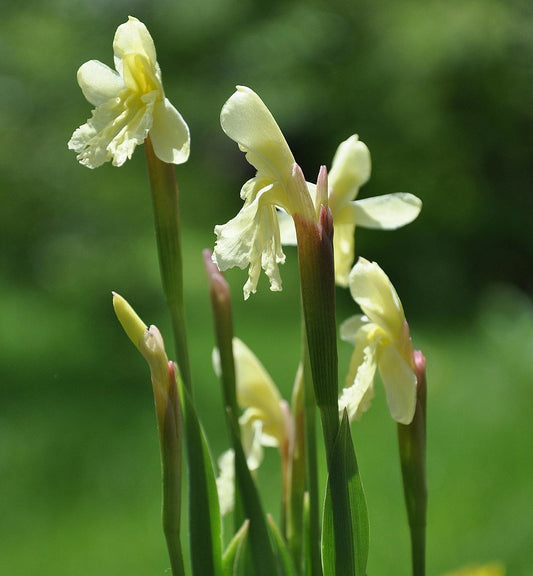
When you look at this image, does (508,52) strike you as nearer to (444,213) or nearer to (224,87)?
(444,213)

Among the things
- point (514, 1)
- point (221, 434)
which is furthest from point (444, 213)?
point (221, 434)

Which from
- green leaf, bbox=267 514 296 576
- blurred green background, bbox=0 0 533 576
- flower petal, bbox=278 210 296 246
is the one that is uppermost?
flower petal, bbox=278 210 296 246

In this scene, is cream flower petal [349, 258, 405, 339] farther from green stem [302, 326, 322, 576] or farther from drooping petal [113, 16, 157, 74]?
drooping petal [113, 16, 157, 74]

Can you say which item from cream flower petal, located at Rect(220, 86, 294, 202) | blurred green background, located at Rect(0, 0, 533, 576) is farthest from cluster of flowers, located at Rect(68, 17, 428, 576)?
blurred green background, located at Rect(0, 0, 533, 576)

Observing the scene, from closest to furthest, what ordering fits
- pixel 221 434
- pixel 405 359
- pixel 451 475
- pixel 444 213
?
pixel 405 359 → pixel 451 475 → pixel 221 434 → pixel 444 213

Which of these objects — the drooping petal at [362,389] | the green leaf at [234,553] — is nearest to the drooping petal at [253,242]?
the drooping petal at [362,389]

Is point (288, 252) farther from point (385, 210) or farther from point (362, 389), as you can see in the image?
point (362, 389)

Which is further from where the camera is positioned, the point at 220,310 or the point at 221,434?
the point at 221,434
